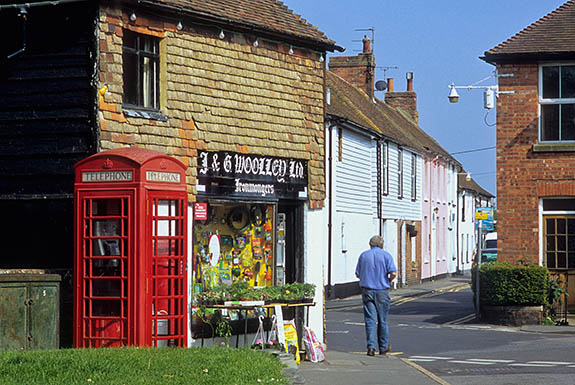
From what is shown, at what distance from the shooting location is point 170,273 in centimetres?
1370

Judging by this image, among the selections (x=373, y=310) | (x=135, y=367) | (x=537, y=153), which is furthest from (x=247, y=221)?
(x=537, y=153)

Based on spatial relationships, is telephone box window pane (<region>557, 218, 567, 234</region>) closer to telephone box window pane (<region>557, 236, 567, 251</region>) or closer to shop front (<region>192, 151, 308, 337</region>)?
telephone box window pane (<region>557, 236, 567, 251</region>)

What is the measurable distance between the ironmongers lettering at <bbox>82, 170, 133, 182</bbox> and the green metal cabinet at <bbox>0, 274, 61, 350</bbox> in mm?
1462

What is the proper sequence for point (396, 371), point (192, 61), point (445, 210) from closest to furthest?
point (396, 371), point (192, 61), point (445, 210)

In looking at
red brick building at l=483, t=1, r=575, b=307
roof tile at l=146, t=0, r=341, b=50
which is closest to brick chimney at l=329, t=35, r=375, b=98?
red brick building at l=483, t=1, r=575, b=307

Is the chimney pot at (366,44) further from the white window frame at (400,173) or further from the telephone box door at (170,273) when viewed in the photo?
the telephone box door at (170,273)

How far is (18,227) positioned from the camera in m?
14.2

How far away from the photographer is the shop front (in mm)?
15266

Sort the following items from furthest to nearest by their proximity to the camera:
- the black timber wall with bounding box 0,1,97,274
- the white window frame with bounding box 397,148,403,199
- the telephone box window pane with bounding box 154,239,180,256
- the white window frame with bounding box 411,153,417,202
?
the white window frame with bounding box 411,153,417,202
the white window frame with bounding box 397,148,403,199
the black timber wall with bounding box 0,1,97,274
the telephone box window pane with bounding box 154,239,180,256

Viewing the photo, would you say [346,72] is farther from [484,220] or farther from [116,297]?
[116,297]

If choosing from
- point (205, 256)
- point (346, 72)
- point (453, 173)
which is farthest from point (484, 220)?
point (453, 173)

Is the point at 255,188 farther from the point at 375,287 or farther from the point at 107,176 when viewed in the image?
the point at 107,176

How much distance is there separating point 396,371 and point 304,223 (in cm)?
382

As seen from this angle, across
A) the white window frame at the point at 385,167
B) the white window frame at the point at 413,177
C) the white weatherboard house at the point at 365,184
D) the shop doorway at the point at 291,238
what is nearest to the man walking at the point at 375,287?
the shop doorway at the point at 291,238
